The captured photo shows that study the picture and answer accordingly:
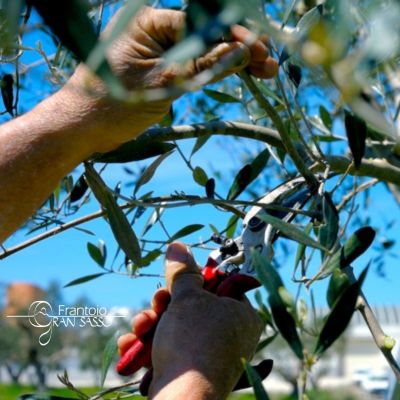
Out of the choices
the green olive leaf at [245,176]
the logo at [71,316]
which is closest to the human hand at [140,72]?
the green olive leaf at [245,176]

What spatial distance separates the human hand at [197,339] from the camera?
116 centimetres

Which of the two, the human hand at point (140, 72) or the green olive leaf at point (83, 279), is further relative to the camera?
the green olive leaf at point (83, 279)

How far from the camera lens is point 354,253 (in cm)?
99

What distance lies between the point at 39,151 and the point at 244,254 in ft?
1.36

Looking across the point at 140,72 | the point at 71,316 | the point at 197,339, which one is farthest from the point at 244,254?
the point at 71,316

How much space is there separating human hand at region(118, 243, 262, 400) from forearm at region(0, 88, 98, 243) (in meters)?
0.28

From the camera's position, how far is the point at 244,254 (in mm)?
1379

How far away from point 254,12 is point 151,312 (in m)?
1.00

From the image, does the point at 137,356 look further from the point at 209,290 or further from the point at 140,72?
the point at 140,72

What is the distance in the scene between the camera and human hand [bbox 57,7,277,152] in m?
0.96

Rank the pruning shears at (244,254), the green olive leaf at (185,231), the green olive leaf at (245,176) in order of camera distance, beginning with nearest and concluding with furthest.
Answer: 1. the pruning shears at (244,254)
2. the green olive leaf at (245,176)
3. the green olive leaf at (185,231)

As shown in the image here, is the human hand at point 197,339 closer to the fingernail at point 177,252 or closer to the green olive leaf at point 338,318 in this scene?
the fingernail at point 177,252

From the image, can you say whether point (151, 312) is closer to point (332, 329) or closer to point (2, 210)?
point (2, 210)

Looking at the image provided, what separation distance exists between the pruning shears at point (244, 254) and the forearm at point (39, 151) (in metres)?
0.31
